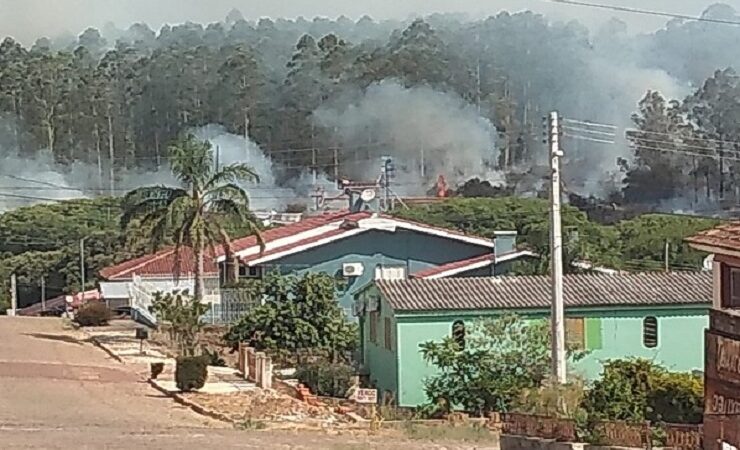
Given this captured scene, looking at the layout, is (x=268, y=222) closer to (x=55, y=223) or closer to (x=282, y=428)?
(x=55, y=223)

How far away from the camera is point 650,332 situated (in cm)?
2670

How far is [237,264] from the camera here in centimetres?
3916

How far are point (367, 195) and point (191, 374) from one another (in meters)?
22.0

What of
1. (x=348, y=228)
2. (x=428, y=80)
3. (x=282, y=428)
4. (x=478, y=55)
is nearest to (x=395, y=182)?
(x=428, y=80)

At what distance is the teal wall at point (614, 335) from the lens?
84.8ft

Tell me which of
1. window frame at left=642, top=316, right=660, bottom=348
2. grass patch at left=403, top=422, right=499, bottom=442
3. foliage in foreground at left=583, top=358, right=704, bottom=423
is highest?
window frame at left=642, top=316, right=660, bottom=348

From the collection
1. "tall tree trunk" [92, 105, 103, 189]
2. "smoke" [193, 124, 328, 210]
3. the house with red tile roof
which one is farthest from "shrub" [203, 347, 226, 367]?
"tall tree trunk" [92, 105, 103, 189]

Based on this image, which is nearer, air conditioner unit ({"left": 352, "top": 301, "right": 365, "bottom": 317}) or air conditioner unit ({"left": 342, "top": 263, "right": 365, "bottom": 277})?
air conditioner unit ({"left": 352, "top": 301, "right": 365, "bottom": 317})

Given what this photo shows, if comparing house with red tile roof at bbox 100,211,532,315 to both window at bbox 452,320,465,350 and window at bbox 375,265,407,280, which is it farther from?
window at bbox 452,320,465,350

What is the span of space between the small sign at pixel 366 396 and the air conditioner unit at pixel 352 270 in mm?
12830

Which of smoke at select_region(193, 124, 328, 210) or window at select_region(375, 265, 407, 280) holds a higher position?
smoke at select_region(193, 124, 328, 210)

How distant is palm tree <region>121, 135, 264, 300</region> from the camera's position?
35125mm

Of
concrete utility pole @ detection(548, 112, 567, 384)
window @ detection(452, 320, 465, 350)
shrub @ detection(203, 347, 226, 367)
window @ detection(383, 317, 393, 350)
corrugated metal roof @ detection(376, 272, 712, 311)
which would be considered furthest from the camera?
shrub @ detection(203, 347, 226, 367)

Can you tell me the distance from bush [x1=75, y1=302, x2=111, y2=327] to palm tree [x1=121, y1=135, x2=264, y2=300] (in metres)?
4.70
